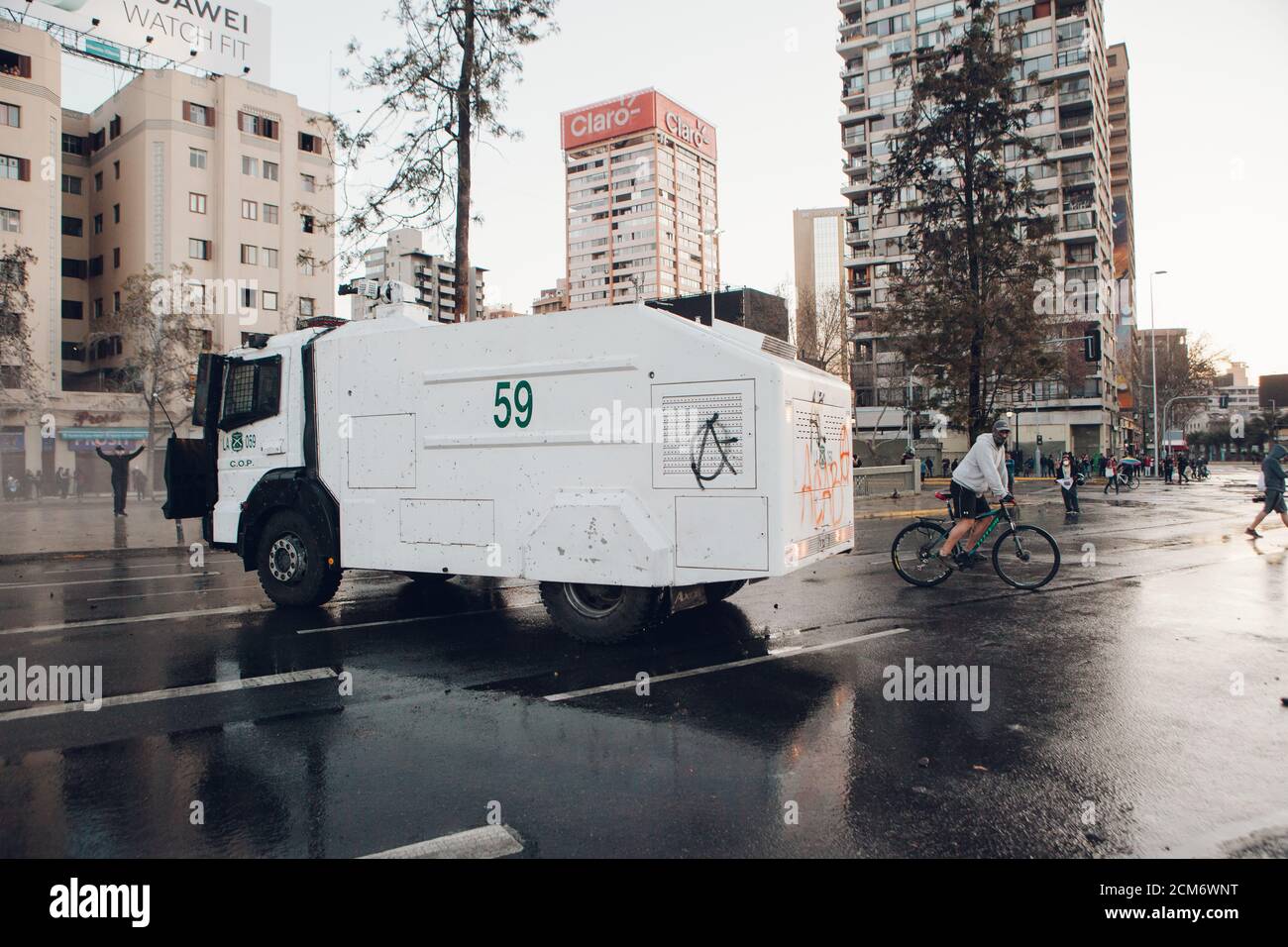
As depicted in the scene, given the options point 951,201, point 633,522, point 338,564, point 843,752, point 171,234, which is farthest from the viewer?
point 171,234

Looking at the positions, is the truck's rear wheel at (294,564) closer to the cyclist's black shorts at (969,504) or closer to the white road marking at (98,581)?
the white road marking at (98,581)

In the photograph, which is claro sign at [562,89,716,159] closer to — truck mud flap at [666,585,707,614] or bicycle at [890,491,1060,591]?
bicycle at [890,491,1060,591]

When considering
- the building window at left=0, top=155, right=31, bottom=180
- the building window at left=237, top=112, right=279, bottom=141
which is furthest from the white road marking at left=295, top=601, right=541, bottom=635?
the building window at left=237, top=112, right=279, bottom=141

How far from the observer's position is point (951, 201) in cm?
2380

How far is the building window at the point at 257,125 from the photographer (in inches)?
2041

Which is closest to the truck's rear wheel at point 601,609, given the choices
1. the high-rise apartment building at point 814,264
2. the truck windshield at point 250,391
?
the truck windshield at point 250,391

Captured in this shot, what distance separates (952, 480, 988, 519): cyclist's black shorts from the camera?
32.3 ft

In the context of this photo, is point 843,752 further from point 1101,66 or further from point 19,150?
point 1101,66

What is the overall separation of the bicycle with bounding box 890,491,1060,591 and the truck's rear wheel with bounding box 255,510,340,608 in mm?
6401

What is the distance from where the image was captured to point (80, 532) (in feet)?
61.6

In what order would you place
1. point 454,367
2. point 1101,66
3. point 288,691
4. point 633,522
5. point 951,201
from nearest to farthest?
1. point 288,691
2. point 633,522
3. point 454,367
4. point 951,201
5. point 1101,66

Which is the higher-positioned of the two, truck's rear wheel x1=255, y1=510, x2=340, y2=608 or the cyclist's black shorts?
the cyclist's black shorts
